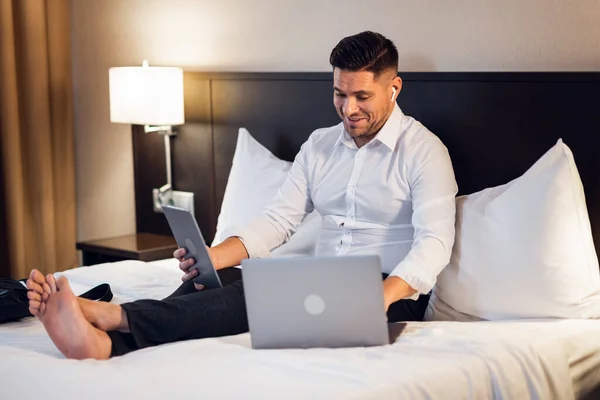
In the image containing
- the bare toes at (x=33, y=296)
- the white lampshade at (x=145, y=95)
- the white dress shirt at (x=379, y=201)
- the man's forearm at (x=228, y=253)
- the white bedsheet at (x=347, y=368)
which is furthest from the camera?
the white lampshade at (x=145, y=95)

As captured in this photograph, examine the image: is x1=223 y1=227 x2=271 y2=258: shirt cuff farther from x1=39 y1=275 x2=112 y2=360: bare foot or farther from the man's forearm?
x1=39 y1=275 x2=112 y2=360: bare foot

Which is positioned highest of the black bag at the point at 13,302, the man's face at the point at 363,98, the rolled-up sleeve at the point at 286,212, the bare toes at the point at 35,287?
the man's face at the point at 363,98

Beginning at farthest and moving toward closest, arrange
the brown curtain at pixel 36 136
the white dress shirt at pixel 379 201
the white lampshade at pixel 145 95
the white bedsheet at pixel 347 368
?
the brown curtain at pixel 36 136 → the white lampshade at pixel 145 95 → the white dress shirt at pixel 379 201 → the white bedsheet at pixel 347 368

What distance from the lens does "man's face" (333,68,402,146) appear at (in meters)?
2.63

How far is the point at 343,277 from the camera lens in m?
2.10

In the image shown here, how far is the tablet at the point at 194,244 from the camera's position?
97.3 inches

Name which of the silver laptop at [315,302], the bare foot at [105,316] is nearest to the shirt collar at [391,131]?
the silver laptop at [315,302]

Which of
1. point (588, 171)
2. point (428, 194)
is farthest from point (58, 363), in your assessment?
point (588, 171)

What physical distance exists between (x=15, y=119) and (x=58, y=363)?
2167mm

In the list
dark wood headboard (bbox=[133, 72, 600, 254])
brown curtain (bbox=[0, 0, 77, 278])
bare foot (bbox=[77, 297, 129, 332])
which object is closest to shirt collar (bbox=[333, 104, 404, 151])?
dark wood headboard (bbox=[133, 72, 600, 254])

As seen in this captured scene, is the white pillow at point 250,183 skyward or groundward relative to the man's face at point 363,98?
groundward

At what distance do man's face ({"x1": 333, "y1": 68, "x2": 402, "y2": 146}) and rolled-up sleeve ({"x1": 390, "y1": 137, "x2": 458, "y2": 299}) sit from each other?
0.50 feet

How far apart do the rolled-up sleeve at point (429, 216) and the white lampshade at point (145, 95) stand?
4.47 ft

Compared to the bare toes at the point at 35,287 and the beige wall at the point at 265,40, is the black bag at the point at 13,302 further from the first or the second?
the beige wall at the point at 265,40
